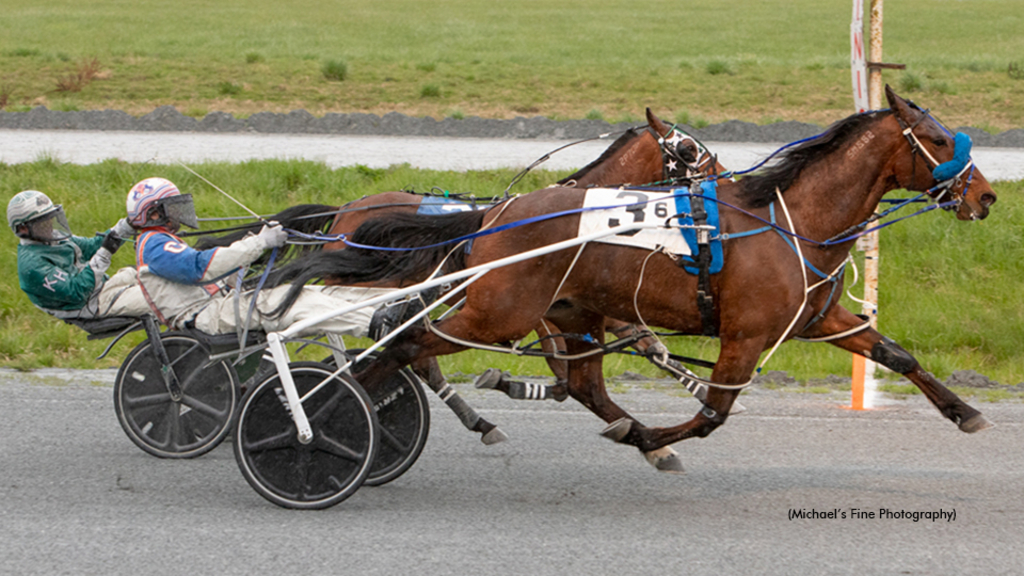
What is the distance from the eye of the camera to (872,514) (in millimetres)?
4875

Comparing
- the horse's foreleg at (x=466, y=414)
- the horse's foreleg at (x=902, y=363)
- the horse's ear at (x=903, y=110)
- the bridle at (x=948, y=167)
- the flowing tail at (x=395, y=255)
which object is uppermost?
the horse's ear at (x=903, y=110)

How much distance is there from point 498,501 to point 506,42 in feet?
103

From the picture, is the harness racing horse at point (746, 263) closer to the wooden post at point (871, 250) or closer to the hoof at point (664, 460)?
the hoof at point (664, 460)

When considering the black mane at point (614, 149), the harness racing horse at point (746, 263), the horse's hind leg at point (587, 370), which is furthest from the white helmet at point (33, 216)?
the black mane at point (614, 149)

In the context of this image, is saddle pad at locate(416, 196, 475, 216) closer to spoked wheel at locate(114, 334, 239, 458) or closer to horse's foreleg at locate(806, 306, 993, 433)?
spoked wheel at locate(114, 334, 239, 458)

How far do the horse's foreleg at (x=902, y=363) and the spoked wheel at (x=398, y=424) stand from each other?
203cm

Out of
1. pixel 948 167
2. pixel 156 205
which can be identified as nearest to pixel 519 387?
pixel 156 205

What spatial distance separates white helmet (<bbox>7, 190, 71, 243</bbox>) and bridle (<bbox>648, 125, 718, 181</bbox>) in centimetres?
350

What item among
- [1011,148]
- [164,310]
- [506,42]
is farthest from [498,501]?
[506,42]

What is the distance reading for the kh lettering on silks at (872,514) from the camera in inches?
190

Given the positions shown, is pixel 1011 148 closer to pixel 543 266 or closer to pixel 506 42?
pixel 543 266

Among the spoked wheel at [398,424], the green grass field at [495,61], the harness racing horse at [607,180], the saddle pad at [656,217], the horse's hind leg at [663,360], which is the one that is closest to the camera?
the saddle pad at [656,217]

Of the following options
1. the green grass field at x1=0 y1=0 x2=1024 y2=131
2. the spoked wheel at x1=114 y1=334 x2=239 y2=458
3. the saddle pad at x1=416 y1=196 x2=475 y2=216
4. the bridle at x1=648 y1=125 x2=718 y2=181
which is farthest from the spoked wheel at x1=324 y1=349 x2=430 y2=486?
the green grass field at x1=0 y1=0 x2=1024 y2=131

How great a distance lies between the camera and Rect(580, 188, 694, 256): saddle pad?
16.4 feet
